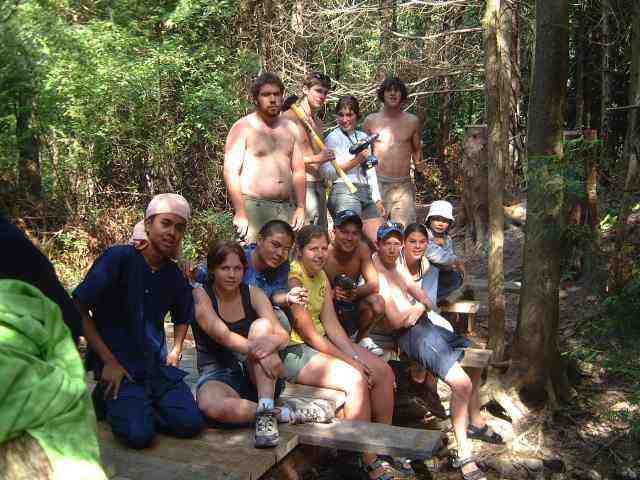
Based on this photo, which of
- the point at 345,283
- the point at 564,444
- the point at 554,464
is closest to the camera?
the point at 345,283

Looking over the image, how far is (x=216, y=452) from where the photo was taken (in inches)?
133

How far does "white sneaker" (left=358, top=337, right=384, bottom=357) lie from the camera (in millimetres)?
5062

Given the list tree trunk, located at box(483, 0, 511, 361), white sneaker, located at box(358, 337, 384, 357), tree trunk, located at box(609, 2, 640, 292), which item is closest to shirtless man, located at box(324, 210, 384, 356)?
white sneaker, located at box(358, 337, 384, 357)

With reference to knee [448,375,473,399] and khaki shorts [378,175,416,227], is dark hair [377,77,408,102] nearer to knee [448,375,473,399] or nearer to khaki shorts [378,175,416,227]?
khaki shorts [378,175,416,227]

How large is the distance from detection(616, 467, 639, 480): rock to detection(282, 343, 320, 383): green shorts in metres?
2.71

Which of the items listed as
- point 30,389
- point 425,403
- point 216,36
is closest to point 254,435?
point 30,389

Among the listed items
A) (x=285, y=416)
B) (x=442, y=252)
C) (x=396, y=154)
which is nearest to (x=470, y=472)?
(x=442, y=252)

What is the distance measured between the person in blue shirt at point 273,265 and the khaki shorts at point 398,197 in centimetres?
270

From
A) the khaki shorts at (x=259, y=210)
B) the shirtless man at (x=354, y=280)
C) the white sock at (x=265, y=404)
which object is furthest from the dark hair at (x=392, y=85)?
the white sock at (x=265, y=404)

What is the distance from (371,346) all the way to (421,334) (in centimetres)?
38

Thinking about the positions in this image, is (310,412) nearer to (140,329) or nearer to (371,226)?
(140,329)

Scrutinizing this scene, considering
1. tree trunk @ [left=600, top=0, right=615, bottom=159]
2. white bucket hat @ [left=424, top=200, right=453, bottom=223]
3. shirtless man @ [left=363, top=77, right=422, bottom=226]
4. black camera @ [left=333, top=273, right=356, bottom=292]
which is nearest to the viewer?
black camera @ [left=333, top=273, right=356, bottom=292]

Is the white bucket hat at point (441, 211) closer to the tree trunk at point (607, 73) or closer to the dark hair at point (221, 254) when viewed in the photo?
the dark hair at point (221, 254)

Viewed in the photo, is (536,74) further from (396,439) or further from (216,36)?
(216,36)
